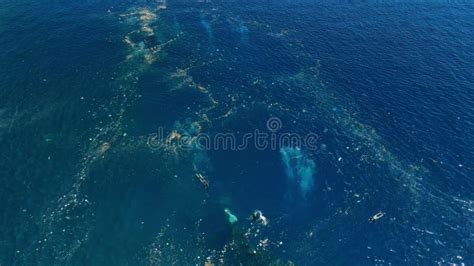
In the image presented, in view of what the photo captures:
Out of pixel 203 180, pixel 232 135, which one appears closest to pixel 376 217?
pixel 203 180

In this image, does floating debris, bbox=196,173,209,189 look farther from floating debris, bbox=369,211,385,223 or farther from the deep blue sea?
floating debris, bbox=369,211,385,223

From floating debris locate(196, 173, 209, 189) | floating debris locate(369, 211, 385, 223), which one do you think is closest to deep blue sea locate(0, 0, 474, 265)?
floating debris locate(196, 173, 209, 189)

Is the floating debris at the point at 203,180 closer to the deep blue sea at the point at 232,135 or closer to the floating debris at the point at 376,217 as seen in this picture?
the deep blue sea at the point at 232,135

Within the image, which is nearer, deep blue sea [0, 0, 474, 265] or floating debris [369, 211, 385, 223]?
deep blue sea [0, 0, 474, 265]

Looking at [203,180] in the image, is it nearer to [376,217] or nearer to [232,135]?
[232,135]

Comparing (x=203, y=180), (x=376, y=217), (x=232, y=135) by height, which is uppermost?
(x=232, y=135)

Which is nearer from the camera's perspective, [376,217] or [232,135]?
[376,217]

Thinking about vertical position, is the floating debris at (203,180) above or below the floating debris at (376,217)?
below

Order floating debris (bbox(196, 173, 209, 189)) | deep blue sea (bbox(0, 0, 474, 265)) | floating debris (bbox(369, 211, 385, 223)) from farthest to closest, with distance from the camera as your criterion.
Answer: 1. floating debris (bbox(196, 173, 209, 189))
2. floating debris (bbox(369, 211, 385, 223))
3. deep blue sea (bbox(0, 0, 474, 265))

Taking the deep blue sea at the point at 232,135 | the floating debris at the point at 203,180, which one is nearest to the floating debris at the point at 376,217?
the deep blue sea at the point at 232,135

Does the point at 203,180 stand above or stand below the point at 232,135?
below
